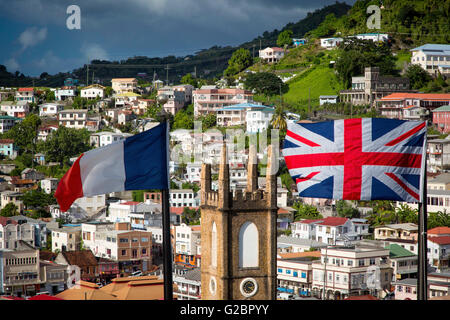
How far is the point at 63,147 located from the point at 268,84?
787 inches

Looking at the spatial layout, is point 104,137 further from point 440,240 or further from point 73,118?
point 440,240

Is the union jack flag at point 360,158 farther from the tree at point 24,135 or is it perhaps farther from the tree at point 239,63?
the tree at point 239,63

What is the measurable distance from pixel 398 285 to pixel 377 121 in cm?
2536

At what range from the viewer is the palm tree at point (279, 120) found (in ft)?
209

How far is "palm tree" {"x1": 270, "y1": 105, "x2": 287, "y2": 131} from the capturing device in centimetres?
6358

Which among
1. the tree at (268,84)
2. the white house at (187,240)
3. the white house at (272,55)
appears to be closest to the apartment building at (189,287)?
the white house at (187,240)

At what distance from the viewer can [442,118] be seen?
63000 millimetres

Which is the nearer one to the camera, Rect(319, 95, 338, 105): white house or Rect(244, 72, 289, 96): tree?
Rect(319, 95, 338, 105): white house

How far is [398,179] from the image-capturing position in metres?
10.3

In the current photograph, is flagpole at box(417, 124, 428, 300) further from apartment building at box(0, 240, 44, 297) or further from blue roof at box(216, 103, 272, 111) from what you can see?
blue roof at box(216, 103, 272, 111)

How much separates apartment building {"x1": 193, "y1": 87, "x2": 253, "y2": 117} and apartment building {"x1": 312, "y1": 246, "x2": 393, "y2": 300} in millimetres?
39616

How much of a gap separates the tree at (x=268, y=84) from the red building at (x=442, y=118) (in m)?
18.3

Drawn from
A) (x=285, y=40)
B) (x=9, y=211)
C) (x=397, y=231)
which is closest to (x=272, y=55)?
(x=285, y=40)

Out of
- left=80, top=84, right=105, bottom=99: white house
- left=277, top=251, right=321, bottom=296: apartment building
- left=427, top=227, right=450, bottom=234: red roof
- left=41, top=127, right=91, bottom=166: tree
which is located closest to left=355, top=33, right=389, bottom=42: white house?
left=80, top=84, right=105, bottom=99: white house
